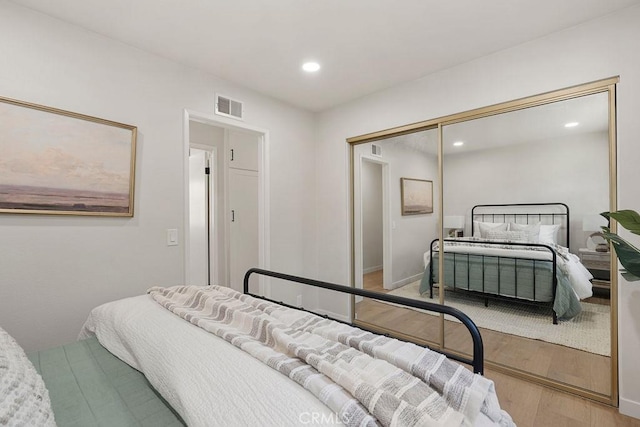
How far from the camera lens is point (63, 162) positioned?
1.83 metres

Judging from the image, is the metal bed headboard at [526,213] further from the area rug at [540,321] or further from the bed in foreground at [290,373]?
the bed in foreground at [290,373]

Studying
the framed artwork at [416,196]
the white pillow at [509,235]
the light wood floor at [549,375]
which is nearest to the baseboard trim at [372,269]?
the framed artwork at [416,196]

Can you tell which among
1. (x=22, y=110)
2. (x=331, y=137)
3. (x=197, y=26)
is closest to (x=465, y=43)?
(x=331, y=137)

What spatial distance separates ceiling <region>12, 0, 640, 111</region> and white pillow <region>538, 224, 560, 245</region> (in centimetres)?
138

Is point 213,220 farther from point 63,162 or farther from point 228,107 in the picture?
point 63,162

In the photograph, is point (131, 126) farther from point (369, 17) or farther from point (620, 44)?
point (620, 44)

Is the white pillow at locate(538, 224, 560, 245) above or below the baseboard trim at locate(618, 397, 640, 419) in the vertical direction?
above

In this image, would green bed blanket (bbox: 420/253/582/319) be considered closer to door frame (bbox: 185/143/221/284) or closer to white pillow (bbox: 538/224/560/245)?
white pillow (bbox: 538/224/560/245)

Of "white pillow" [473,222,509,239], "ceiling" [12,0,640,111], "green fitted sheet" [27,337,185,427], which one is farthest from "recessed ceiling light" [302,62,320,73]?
"green fitted sheet" [27,337,185,427]

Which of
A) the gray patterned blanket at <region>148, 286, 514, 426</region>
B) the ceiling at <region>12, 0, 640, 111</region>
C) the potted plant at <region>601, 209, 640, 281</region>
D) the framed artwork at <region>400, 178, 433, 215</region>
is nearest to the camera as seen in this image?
the gray patterned blanket at <region>148, 286, 514, 426</region>

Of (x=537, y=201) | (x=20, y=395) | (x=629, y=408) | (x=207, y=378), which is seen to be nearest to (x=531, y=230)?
(x=537, y=201)

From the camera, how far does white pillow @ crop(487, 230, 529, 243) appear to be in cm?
233

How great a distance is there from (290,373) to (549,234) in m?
2.24

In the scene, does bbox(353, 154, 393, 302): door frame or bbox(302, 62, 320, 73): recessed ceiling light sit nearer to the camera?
bbox(302, 62, 320, 73): recessed ceiling light
